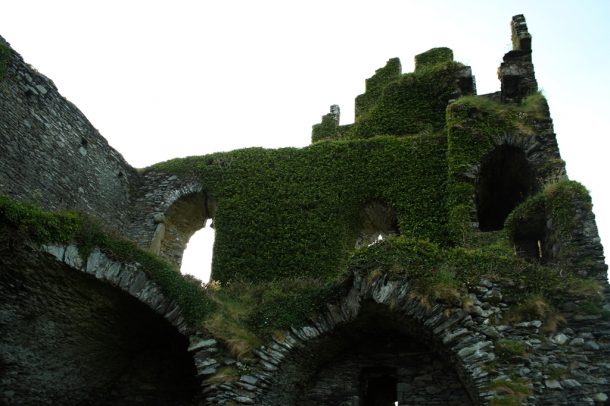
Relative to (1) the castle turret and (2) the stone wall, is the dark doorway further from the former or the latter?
(1) the castle turret

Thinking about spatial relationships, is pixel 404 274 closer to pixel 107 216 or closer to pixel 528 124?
pixel 528 124

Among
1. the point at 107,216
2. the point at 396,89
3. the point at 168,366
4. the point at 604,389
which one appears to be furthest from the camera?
the point at 396,89

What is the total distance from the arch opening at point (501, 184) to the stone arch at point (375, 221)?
2.37m

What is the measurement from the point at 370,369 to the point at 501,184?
7166 mm

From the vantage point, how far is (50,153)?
14.6 m

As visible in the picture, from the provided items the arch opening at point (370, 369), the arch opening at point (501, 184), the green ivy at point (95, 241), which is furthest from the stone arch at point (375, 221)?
the green ivy at point (95, 241)

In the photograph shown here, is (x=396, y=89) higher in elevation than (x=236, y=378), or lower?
higher

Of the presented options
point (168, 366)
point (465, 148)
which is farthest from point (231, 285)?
point (465, 148)

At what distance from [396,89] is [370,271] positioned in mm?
9730

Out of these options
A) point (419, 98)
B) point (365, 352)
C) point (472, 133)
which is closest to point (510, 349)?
point (365, 352)

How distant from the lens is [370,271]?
1117cm

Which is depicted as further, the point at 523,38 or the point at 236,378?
the point at 523,38

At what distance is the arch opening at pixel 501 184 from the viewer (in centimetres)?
1566

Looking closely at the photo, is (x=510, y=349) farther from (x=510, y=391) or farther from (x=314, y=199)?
(x=314, y=199)
